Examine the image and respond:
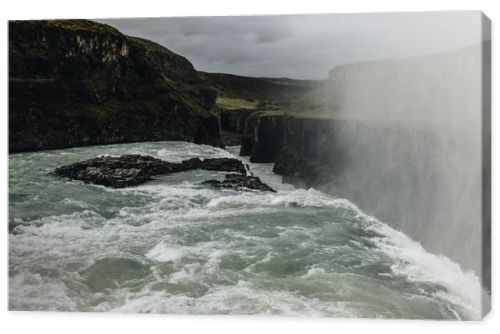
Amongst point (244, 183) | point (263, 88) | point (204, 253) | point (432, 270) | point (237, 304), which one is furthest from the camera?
point (244, 183)

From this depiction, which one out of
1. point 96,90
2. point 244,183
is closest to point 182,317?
point 244,183

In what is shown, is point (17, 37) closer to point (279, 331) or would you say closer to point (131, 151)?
point (131, 151)

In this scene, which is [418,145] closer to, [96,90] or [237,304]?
[237,304]

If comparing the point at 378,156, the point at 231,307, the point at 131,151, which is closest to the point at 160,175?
the point at 131,151

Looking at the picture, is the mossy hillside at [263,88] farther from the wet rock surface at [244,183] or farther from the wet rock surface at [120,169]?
the wet rock surface at [244,183]

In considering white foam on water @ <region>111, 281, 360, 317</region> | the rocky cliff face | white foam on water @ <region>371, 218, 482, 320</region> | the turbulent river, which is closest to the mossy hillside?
the rocky cliff face

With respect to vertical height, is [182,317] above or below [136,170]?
below

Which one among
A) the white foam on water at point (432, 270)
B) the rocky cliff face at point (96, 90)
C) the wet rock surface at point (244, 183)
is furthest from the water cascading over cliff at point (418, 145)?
the rocky cliff face at point (96, 90)
